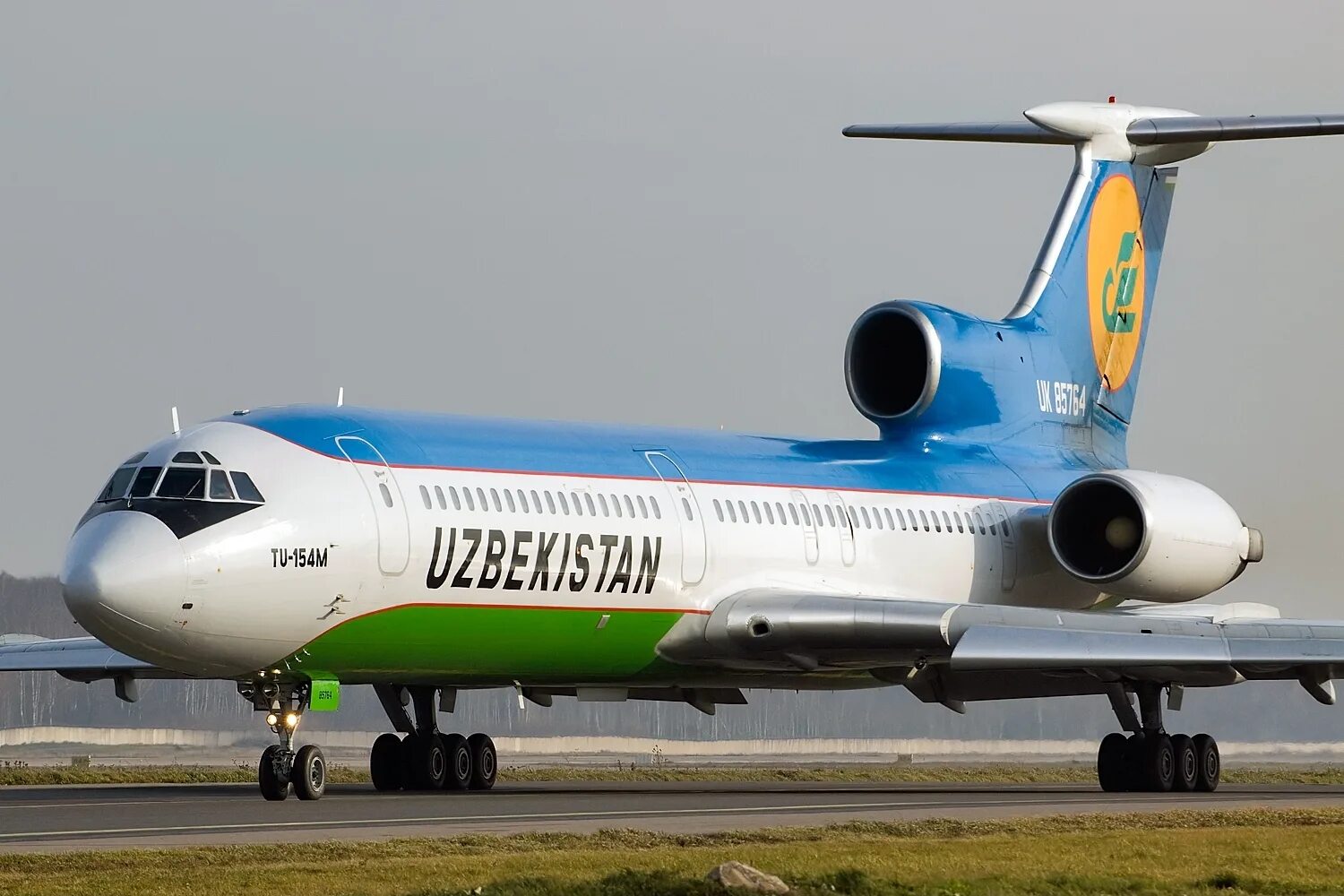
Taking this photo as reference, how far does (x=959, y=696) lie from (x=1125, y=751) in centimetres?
279

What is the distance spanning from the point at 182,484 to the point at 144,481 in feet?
1.43

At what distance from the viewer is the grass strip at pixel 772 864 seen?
12.5m

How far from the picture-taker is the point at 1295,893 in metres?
12.6

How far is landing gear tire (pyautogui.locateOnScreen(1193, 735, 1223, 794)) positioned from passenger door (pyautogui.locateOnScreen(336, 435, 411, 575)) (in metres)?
10.8

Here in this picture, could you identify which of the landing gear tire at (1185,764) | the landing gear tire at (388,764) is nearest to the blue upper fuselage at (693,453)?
the landing gear tire at (388,764)

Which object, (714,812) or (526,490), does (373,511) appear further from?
(714,812)

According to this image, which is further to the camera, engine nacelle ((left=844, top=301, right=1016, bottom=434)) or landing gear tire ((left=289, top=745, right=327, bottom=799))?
engine nacelle ((left=844, top=301, right=1016, bottom=434))

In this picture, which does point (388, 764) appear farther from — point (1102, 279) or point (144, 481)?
point (1102, 279)

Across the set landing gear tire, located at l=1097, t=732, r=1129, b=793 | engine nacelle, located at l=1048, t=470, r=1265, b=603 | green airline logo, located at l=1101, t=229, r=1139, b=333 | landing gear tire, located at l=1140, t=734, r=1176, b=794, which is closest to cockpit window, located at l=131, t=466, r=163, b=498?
landing gear tire, located at l=1097, t=732, r=1129, b=793

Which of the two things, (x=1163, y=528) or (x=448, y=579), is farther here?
(x=1163, y=528)

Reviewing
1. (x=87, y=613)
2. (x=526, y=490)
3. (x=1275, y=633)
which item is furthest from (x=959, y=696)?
(x=87, y=613)

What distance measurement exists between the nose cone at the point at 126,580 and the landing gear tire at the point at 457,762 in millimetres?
6225

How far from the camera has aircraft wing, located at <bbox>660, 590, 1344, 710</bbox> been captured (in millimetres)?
24422

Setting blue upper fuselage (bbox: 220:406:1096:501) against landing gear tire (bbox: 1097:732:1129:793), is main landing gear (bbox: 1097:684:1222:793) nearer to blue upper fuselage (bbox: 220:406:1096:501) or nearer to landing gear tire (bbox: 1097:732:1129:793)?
landing gear tire (bbox: 1097:732:1129:793)
